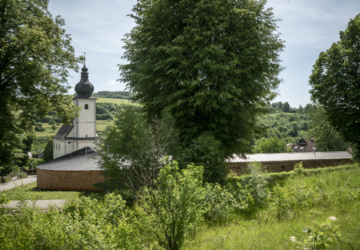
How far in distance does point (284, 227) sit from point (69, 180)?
22945mm

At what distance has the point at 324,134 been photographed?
39.4 m

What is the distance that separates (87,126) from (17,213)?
5217 centimetres

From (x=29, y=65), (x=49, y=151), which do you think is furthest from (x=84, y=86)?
(x=29, y=65)

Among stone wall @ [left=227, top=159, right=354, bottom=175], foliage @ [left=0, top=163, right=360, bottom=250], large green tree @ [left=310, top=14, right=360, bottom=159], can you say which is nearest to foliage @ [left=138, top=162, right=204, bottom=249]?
foliage @ [left=0, top=163, right=360, bottom=250]

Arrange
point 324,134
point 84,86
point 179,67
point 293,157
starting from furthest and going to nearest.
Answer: point 84,86, point 324,134, point 293,157, point 179,67

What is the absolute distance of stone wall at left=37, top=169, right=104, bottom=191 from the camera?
24.3 metres

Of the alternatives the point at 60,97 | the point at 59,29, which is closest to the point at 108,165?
the point at 60,97

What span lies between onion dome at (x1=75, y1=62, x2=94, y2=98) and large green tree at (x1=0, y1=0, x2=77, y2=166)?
114 ft

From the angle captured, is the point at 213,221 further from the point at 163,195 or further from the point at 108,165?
the point at 108,165

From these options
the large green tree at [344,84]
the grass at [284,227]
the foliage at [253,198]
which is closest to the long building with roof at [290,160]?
the large green tree at [344,84]

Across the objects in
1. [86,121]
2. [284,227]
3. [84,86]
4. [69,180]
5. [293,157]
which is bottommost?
[69,180]

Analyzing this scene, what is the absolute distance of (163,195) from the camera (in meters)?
5.13

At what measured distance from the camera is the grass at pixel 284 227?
5031 mm

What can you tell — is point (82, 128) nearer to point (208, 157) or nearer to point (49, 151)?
point (49, 151)
